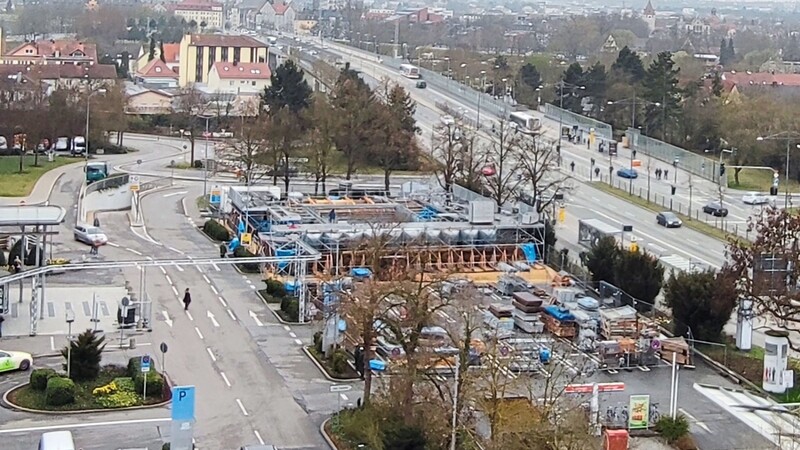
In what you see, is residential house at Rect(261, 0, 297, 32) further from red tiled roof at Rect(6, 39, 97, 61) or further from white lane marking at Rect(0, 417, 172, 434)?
white lane marking at Rect(0, 417, 172, 434)

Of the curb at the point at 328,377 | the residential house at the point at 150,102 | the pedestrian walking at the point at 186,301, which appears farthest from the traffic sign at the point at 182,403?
the residential house at the point at 150,102

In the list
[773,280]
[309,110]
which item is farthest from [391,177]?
[773,280]

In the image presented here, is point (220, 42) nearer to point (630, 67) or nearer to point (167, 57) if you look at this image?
point (167, 57)

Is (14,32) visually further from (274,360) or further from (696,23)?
(274,360)

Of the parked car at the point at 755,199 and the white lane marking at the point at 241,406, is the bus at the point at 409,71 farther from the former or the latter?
the white lane marking at the point at 241,406

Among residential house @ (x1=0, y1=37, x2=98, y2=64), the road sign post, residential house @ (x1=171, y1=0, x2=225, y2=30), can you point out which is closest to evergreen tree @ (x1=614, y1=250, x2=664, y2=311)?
the road sign post

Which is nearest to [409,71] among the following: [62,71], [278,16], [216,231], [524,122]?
[524,122]
